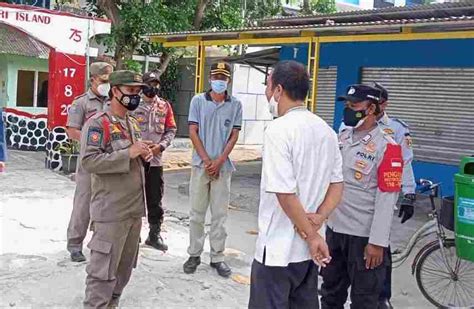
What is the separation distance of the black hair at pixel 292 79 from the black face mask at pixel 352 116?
0.89m

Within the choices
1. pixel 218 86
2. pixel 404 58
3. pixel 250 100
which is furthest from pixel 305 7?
pixel 218 86

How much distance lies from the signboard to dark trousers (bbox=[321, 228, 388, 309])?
25.5 feet

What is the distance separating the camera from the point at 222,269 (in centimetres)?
509

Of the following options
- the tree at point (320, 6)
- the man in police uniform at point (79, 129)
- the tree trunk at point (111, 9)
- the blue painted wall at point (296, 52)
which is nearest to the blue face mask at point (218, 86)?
the man in police uniform at point (79, 129)

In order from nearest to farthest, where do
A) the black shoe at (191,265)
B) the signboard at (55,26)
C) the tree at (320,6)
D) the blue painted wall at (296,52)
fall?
1. the black shoe at (191,265)
2. the signboard at (55,26)
3. the blue painted wall at (296,52)
4. the tree at (320,6)

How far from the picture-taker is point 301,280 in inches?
116

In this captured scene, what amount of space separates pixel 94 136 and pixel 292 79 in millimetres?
1394

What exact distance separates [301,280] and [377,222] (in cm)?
80

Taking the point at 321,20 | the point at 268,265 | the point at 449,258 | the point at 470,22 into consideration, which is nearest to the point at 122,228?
the point at 268,265

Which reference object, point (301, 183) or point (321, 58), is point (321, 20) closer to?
point (321, 58)

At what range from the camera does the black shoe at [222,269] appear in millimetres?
5066

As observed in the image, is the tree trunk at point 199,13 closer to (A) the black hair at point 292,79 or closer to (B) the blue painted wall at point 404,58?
(B) the blue painted wall at point 404,58

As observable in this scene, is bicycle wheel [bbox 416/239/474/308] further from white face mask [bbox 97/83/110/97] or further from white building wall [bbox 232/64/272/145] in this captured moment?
white building wall [bbox 232/64/272/145]

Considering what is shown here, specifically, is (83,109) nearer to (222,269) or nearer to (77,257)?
(77,257)
